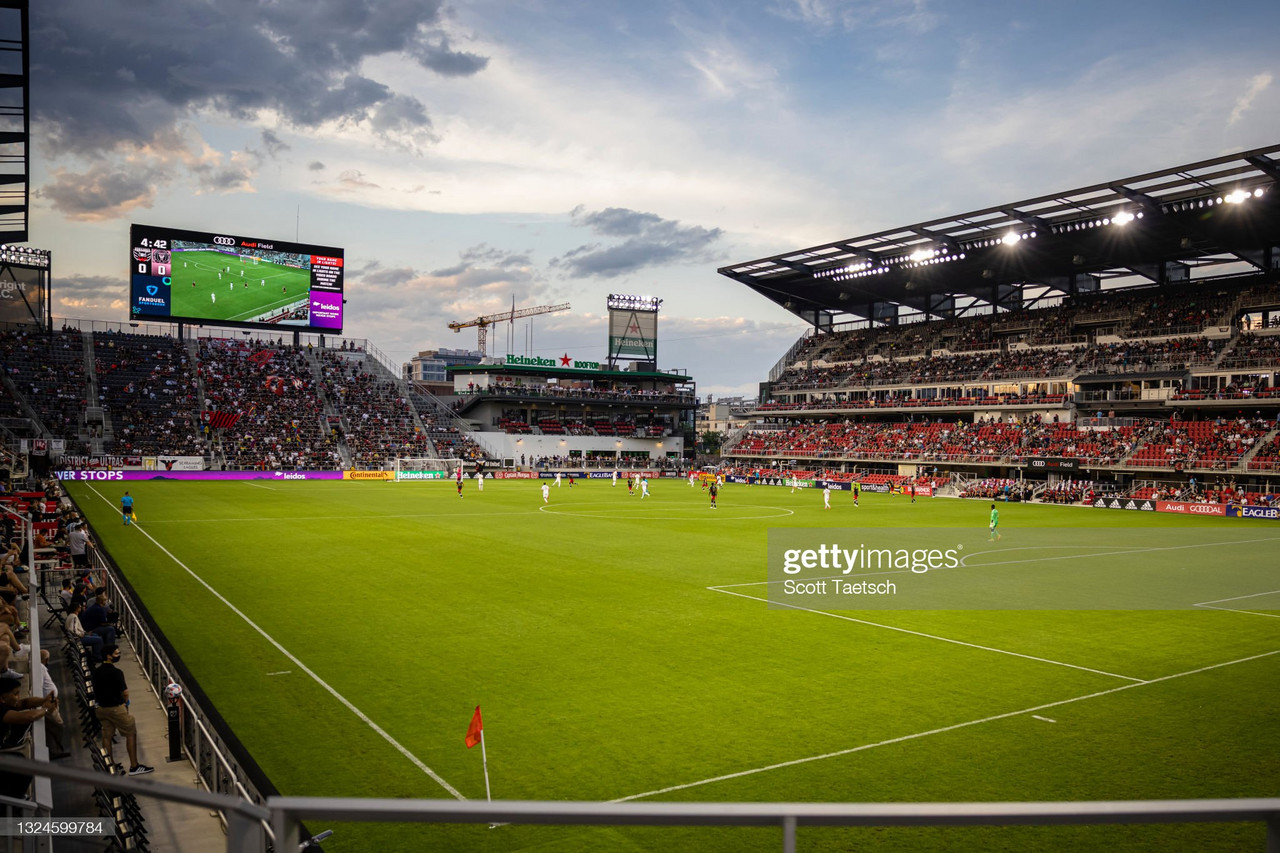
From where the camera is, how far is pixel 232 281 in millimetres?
75562

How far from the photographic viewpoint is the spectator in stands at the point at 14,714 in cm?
789

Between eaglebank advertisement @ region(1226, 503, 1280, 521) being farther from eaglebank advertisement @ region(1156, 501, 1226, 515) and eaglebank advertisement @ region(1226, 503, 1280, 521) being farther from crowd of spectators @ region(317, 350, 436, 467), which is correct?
crowd of spectators @ region(317, 350, 436, 467)

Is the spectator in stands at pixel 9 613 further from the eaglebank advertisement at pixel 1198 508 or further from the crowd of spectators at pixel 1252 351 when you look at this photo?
the crowd of spectators at pixel 1252 351

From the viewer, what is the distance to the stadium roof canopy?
5347 cm

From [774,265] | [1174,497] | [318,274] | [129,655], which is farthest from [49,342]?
[1174,497]

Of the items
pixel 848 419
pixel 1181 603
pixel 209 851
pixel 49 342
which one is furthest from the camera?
Result: pixel 848 419

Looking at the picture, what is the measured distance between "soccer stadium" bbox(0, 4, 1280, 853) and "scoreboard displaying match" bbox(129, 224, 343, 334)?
1.05ft

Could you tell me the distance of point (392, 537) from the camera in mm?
34094

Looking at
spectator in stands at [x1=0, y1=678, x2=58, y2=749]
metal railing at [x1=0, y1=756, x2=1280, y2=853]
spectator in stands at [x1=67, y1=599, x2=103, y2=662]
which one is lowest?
spectator in stands at [x1=67, y1=599, x2=103, y2=662]

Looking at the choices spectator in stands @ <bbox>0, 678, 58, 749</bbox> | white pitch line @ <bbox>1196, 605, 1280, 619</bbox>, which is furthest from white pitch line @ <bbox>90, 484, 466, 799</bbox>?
white pitch line @ <bbox>1196, 605, 1280, 619</bbox>

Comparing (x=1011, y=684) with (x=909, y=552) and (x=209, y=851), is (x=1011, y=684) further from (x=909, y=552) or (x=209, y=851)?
(x=909, y=552)

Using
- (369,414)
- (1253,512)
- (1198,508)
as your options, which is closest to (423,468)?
(369,414)

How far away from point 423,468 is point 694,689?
2735 inches

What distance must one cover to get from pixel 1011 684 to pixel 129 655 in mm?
15800
